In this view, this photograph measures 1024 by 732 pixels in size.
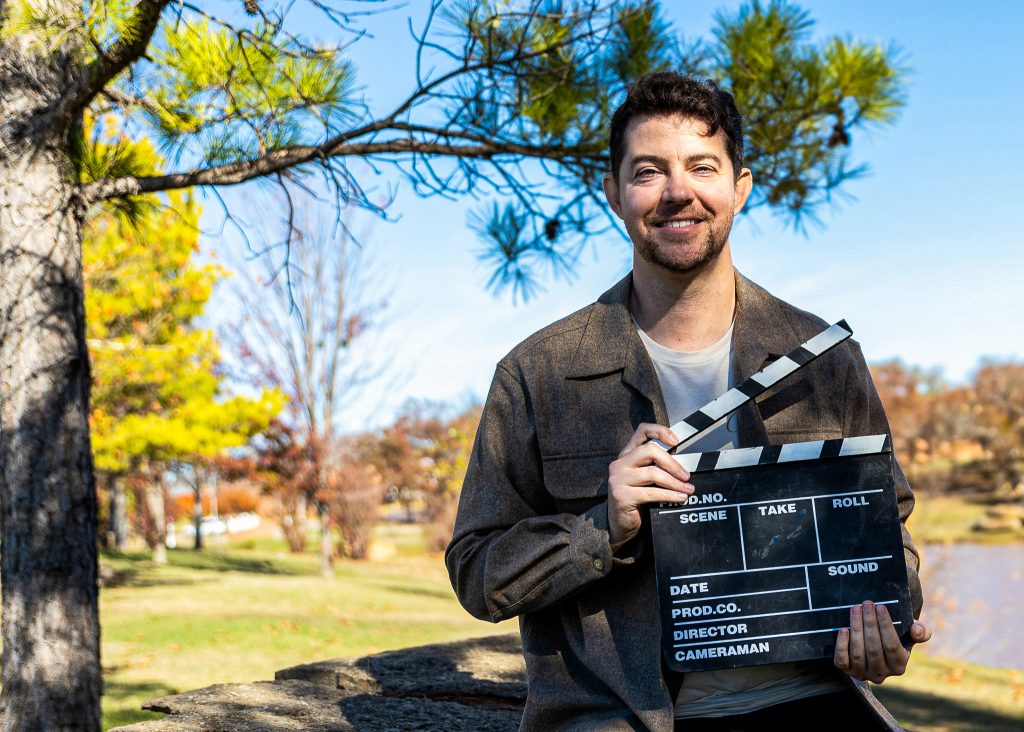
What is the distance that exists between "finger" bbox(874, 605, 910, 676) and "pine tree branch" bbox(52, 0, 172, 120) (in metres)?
3.55

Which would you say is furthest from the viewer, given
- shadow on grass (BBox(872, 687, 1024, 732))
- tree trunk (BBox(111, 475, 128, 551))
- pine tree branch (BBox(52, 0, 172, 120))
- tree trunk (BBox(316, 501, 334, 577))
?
tree trunk (BBox(111, 475, 128, 551))

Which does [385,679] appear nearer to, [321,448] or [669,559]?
[669,559]

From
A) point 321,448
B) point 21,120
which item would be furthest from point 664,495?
point 321,448

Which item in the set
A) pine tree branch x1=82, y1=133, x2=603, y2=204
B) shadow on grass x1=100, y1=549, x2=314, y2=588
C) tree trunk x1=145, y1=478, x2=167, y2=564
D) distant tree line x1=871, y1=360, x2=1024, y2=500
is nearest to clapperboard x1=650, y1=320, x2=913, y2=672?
pine tree branch x1=82, y1=133, x2=603, y2=204

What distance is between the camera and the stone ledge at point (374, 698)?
11.8 ft

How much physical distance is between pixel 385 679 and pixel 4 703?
171 cm

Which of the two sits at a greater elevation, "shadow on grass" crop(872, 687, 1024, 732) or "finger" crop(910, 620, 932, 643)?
"finger" crop(910, 620, 932, 643)

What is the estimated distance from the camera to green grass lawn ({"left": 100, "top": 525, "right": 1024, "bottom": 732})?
9422 mm

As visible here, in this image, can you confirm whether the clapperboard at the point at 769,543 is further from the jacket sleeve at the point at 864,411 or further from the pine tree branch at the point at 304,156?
the pine tree branch at the point at 304,156

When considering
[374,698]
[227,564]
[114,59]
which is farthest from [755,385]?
[227,564]

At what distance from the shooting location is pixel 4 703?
176 inches

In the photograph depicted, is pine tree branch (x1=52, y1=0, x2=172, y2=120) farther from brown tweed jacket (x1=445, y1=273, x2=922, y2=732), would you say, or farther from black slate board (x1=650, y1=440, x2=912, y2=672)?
black slate board (x1=650, y1=440, x2=912, y2=672)

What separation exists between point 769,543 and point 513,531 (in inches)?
21.9

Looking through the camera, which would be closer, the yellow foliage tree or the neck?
the neck
